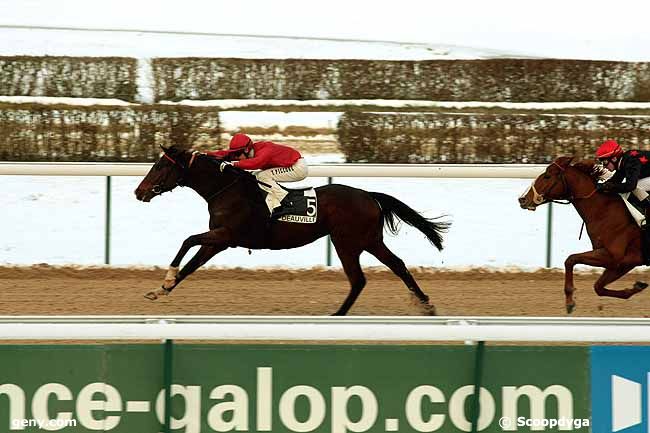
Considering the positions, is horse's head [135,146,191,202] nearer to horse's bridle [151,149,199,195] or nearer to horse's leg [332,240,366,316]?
horse's bridle [151,149,199,195]

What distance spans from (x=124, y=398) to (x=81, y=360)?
0.16 metres

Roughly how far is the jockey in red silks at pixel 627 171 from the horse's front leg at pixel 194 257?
2316mm

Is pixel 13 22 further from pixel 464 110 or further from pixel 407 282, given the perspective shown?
pixel 407 282

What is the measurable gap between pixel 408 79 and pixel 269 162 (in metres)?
16.1

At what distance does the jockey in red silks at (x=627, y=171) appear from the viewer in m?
8.33

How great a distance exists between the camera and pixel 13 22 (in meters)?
33.3

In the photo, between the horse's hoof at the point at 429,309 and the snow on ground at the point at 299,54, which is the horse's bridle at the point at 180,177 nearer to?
the horse's hoof at the point at 429,309

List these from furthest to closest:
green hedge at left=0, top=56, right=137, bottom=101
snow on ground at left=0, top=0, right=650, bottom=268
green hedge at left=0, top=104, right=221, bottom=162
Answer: green hedge at left=0, top=56, right=137, bottom=101 → green hedge at left=0, top=104, right=221, bottom=162 → snow on ground at left=0, top=0, right=650, bottom=268

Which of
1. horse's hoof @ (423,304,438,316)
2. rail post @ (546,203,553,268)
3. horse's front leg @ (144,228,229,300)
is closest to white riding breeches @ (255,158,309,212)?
horse's front leg @ (144,228,229,300)

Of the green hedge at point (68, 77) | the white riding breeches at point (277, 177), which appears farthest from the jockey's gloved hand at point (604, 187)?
the green hedge at point (68, 77)

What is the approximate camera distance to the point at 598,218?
8.52 meters

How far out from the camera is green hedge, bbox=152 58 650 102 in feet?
77.0

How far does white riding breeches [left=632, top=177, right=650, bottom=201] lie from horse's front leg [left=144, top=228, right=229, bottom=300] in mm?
2479

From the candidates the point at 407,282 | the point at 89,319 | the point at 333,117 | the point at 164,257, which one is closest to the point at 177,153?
the point at 407,282
